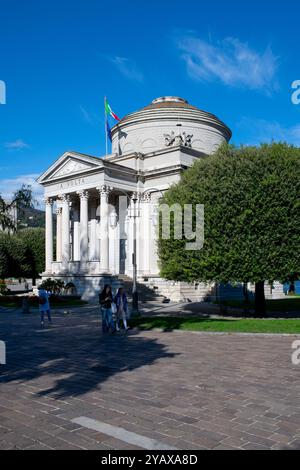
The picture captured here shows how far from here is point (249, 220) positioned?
889 inches

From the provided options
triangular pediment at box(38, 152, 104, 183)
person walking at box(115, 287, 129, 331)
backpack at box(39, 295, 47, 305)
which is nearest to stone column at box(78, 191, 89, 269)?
triangular pediment at box(38, 152, 104, 183)

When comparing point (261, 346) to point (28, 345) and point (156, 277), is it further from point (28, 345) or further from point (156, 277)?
point (156, 277)

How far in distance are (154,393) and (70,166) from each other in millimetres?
35117

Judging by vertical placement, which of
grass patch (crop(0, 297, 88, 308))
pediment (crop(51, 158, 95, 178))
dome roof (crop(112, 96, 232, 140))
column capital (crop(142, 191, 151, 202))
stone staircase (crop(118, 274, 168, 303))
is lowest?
grass patch (crop(0, 297, 88, 308))

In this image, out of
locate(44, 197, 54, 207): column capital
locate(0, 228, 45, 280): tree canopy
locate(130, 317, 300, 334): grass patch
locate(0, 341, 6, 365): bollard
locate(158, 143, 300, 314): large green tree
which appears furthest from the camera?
locate(0, 228, 45, 280): tree canopy

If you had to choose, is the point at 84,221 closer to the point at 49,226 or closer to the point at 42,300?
the point at 49,226

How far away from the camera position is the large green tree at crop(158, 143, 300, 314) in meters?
22.3

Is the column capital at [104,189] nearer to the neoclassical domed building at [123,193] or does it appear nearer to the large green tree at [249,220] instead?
the neoclassical domed building at [123,193]

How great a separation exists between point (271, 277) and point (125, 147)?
29651 millimetres

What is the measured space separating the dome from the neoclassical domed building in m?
0.10

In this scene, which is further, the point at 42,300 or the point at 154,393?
the point at 42,300

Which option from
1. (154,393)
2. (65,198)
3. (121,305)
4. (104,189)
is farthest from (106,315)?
(65,198)

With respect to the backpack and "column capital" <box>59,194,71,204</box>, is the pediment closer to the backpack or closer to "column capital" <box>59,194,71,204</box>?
"column capital" <box>59,194,71,204</box>
